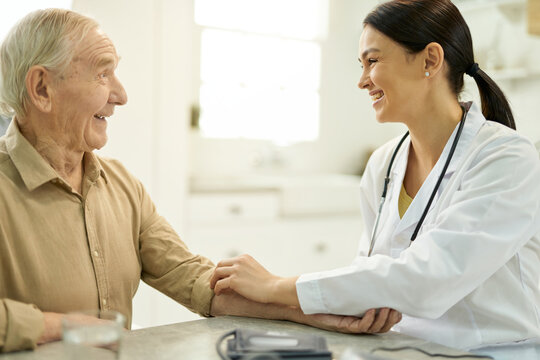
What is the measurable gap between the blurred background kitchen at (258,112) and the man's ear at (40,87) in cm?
116

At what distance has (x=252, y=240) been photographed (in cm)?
365

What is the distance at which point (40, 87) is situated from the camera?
4.63ft

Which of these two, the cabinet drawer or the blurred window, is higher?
the blurred window

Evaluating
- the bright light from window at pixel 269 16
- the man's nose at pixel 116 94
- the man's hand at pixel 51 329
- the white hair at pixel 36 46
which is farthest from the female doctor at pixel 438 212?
the bright light from window at pixel 269 16

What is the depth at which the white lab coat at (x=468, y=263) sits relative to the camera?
1254 mm

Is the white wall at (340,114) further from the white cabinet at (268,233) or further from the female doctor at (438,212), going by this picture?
the female doctor at (438,212)

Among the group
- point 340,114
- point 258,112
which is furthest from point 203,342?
point 340,114

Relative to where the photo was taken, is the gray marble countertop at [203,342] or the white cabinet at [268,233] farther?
the white cabinet at [268,233]

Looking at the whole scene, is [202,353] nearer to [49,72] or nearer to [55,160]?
[55,160]

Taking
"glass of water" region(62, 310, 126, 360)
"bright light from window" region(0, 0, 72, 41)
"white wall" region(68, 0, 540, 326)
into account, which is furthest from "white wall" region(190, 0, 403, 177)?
"glass of water" region(62, 310, 126, 360)

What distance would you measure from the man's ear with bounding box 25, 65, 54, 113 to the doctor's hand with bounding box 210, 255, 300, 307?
0.59 metres

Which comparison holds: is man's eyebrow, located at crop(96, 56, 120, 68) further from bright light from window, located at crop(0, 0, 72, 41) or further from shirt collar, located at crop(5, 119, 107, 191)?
bright light from window, located at crop(0, 0, 72, 41)

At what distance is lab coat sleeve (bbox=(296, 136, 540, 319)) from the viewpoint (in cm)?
125

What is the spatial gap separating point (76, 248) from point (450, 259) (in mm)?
852
